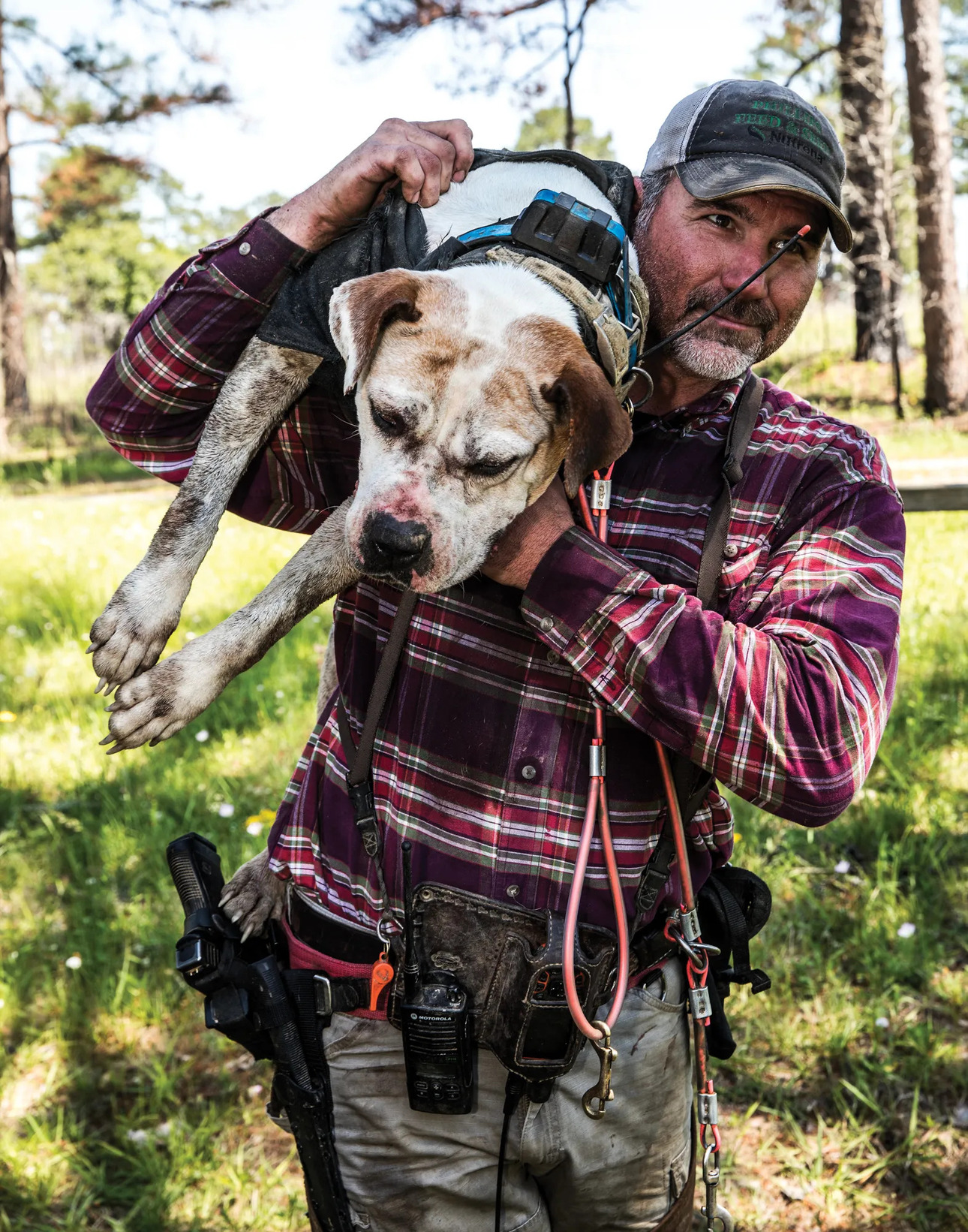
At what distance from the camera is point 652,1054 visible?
6.98 feet

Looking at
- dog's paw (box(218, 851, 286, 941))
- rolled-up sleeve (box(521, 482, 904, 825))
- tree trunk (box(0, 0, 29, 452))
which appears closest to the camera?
rolled-up sleeve (box(521, 482, 904, 825))

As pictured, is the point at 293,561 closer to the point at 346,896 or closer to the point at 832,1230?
the point at 346,896

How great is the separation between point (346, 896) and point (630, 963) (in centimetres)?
55

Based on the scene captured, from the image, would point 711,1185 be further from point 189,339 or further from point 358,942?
point 189,339

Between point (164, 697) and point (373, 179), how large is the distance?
107 centimetres

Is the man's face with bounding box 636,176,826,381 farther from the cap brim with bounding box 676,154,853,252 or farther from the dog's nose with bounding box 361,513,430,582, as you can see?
the dog's nose with bounding box 361,513,430,582

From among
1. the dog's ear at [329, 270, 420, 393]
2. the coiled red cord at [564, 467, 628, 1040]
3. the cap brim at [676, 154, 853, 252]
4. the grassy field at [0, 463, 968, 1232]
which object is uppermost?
the cap brim at [676, 154, 853, 252]

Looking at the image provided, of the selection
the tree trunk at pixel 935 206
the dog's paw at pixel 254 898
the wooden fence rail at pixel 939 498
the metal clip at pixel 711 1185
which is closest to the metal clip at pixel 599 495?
the dog's paw at pixel 254 898

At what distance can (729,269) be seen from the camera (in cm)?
212

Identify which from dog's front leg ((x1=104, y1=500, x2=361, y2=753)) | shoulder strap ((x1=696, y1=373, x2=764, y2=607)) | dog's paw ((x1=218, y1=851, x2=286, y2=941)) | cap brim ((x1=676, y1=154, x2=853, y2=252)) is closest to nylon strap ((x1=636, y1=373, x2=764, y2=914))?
shoulder strap ((x1=696, y1=373, x2=764, y2=607))

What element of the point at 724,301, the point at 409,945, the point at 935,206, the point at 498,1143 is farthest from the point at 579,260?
the point at 935,206

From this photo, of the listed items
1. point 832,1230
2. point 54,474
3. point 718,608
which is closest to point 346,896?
point 718,608

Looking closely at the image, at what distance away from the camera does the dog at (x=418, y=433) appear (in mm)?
1919

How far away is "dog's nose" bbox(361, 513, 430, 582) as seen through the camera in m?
1.87
